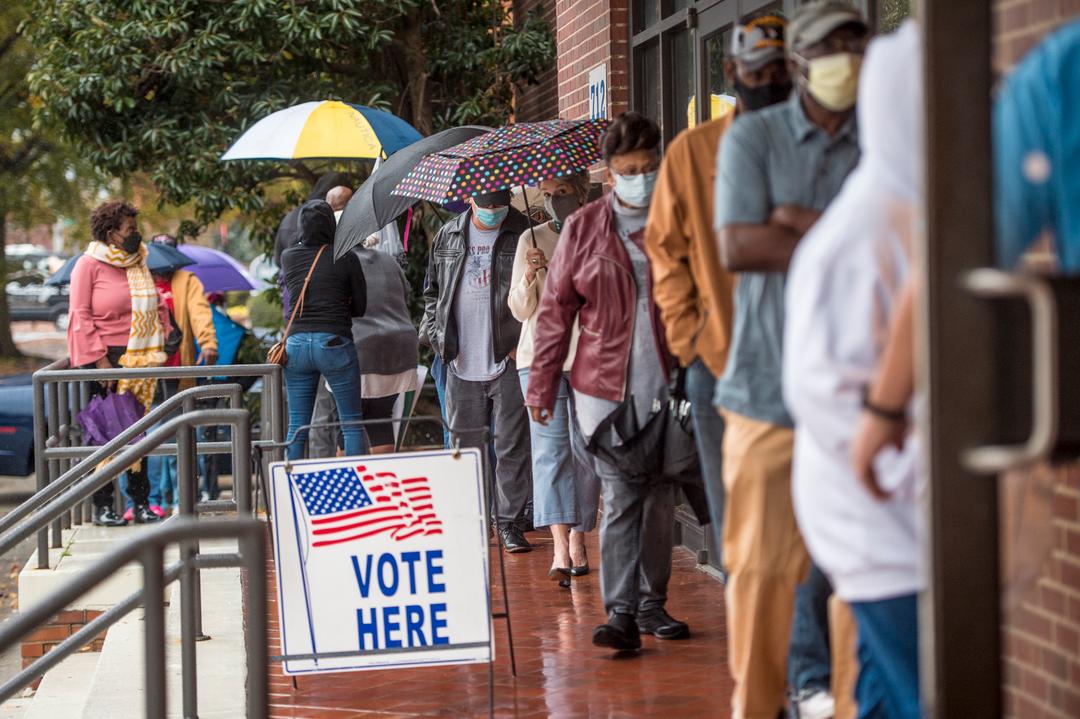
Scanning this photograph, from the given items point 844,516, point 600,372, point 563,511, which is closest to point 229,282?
point 563,511

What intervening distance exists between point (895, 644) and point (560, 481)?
178 inches

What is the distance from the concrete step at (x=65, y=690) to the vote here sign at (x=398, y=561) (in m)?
2.50

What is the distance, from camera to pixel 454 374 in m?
8.66

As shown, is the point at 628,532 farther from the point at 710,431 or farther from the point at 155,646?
the point at 155,646

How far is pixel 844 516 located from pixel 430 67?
1197cm

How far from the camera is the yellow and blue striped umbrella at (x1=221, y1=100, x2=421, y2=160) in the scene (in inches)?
414

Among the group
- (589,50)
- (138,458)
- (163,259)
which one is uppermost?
(589,50)

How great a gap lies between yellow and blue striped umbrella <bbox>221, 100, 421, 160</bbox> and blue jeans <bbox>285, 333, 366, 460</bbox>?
1.86m

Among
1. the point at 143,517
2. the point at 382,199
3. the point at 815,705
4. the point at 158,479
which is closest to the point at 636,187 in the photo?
the point at 815,705

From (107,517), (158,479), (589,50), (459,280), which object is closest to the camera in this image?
(459,280)

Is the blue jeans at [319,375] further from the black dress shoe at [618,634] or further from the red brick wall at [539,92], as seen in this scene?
the red brick wall at [539,92]

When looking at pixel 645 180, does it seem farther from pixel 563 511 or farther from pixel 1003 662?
pixel 1003 662

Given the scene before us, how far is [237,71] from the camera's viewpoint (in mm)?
14242

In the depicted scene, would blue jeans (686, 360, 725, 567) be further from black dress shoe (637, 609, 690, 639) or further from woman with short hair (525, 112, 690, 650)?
black dress shoe (637, 609, 690, 639)
